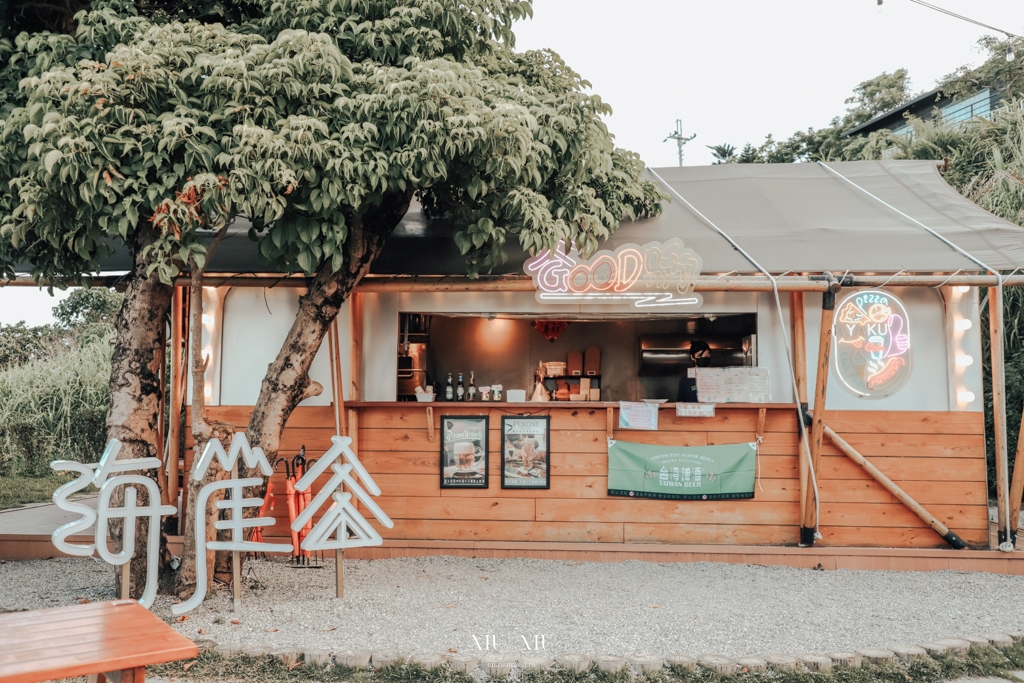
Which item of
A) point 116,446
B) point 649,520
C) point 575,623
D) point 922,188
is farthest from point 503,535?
point 922,188

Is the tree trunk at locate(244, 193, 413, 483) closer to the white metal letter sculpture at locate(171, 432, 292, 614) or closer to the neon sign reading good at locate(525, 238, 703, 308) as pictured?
the white metal letter sculpture at locate(171, 432, 292, 614)

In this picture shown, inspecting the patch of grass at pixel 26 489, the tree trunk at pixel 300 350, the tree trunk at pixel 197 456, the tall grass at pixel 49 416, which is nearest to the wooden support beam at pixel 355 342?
the tree trunk at pixel 300 350

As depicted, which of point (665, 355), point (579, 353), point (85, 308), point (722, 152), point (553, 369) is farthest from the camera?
point (722, 152)

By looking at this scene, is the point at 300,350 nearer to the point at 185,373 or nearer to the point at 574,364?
the point at 185,373

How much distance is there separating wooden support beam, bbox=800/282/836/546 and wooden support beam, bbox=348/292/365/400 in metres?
3.98

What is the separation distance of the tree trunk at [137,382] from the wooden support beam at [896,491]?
18.0ft

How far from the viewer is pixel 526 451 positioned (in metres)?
6.71

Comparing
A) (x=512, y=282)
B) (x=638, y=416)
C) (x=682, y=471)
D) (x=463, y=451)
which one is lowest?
(x=682, y=471)

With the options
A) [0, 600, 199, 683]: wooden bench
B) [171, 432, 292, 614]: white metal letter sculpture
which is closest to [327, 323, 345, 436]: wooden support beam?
[171, 432, 292, 614]: white metal letter sculpture

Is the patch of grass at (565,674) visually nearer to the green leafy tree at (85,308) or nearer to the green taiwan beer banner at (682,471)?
the green taiwan beer banner at (682,471)

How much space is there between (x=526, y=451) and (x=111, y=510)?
337cm

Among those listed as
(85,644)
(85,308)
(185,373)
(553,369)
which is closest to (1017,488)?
(553,369)

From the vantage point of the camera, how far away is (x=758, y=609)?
16.5 ft

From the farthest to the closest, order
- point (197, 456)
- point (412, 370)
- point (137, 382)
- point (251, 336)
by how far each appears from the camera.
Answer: point (412, 370), point (251, 336), point (137, 382), point (197, 456)
